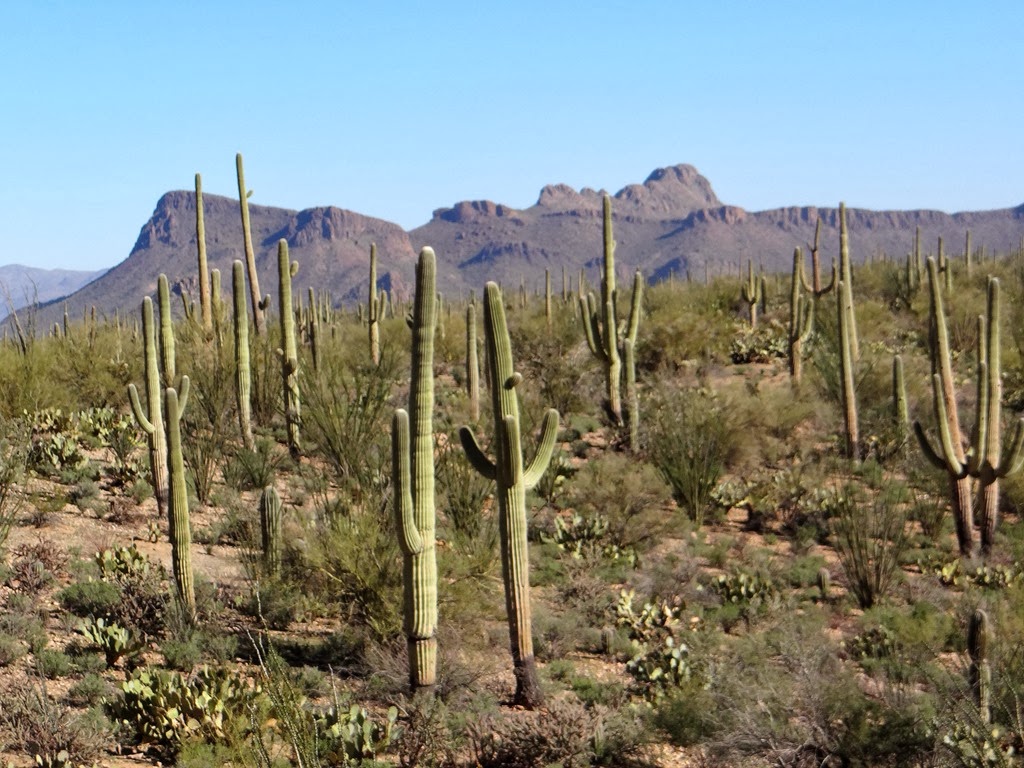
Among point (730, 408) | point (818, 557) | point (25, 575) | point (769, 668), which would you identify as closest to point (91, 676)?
point (25, 575)

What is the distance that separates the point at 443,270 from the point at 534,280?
639 inches

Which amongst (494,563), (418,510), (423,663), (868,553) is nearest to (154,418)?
(494,563)

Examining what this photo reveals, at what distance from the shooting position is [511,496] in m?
7.83

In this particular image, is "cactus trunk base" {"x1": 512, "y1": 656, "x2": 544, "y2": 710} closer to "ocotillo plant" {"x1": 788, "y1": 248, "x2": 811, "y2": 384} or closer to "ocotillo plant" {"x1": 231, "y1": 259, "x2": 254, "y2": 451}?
"ocotillo plant" {"x1": 231, "y1": 259, "x2": 254, "y2": 451}

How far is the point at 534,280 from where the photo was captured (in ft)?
497

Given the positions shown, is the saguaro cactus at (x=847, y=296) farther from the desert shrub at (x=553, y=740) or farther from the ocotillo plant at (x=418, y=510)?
the desert shrub at (x=553, y=740)

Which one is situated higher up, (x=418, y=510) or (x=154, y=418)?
(x=154, y=418)

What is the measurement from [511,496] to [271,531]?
130 inches

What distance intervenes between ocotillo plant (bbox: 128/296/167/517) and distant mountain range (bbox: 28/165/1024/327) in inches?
4850

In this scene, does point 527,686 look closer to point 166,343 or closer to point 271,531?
point 271,531

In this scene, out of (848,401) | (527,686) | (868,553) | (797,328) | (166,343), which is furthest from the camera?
(797,328)

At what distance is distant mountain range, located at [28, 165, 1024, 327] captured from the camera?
484 ft

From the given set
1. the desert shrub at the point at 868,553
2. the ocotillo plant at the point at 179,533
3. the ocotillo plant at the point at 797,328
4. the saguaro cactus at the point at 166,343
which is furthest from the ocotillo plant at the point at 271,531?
the ocotillo plant at the point at 797,328

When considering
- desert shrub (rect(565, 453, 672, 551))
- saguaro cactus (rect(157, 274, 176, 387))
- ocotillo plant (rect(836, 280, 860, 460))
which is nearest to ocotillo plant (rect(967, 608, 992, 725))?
desert shrub (rect(565, 453, 672, 551))
